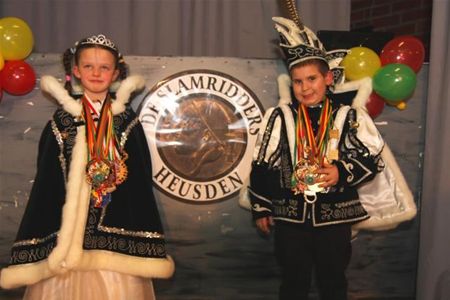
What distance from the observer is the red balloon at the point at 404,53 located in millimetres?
2508

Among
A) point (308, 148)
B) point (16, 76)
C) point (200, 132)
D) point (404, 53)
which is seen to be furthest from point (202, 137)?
point (404, 53)

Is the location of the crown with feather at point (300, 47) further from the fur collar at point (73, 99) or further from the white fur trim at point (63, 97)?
the white fur trim at point (63, 97)

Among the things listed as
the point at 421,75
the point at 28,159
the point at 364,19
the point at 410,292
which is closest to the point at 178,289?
the point at 28,159

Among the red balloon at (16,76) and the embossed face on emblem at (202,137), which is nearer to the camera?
the red balloon at (16,76)

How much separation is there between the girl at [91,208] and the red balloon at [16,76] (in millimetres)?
347

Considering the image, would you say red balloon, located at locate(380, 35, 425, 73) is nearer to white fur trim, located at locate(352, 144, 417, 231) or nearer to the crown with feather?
the crown with feather

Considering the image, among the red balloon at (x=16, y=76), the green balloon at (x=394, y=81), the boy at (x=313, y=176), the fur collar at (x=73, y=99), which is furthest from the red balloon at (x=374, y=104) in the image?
the red balloon at (x=16, y=76)

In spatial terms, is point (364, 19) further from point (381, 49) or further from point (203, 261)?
point (203, 261)

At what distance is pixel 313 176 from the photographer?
211cm

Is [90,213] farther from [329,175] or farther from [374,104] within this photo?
[374,104]

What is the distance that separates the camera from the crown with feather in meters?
2.22

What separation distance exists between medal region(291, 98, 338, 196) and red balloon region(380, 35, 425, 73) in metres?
0.49

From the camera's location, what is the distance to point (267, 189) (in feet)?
7.45

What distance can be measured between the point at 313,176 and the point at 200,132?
71 cm
